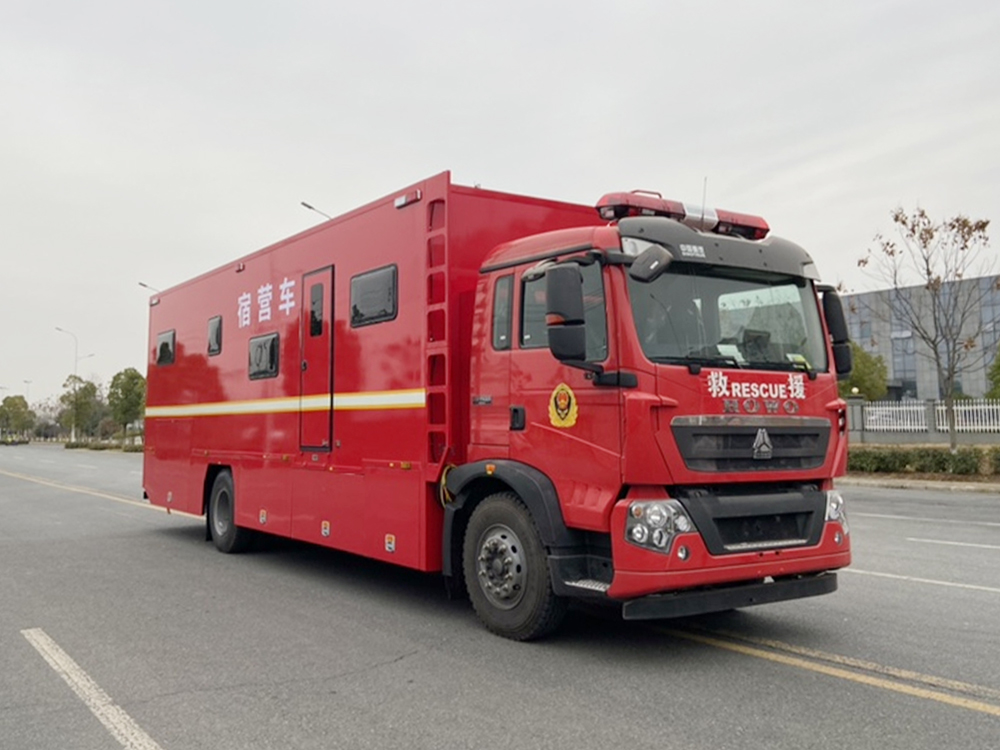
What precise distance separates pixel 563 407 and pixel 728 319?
128 cm

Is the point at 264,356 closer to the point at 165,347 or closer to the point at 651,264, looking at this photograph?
the point at 165,347

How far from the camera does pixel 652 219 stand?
5.62 m

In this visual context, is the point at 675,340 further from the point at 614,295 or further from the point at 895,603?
the point at 895,603

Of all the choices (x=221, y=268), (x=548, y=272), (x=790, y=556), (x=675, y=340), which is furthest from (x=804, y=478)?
(x=221, y=268)

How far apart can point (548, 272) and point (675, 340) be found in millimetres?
932

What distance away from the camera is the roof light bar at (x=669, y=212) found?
596cm

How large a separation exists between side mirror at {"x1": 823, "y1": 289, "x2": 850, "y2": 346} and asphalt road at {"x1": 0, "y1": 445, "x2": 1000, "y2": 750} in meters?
2.16

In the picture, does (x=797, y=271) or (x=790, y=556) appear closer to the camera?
(x=790, y=556)

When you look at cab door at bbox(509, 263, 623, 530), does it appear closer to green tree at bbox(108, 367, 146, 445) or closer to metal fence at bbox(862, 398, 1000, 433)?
metal fence at bbox(862, 398, 1000, 433)

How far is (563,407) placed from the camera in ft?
18.5

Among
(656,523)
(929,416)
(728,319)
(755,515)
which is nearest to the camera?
(656,523)

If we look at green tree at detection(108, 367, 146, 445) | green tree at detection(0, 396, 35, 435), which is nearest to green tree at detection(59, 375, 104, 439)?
green tree at detection(108, 367, 146, 445)

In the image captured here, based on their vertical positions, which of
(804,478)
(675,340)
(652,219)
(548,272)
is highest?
(652,219)

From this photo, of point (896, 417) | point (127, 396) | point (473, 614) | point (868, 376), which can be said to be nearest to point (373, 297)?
point (473, 614)
